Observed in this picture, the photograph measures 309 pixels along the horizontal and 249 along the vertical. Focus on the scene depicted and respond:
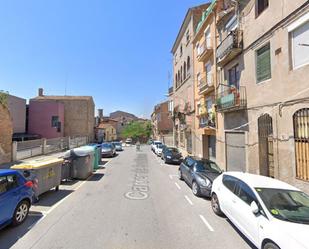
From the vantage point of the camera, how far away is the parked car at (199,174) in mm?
9781

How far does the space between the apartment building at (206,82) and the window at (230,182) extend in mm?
10779

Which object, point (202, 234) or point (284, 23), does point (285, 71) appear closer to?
point (284, 23)

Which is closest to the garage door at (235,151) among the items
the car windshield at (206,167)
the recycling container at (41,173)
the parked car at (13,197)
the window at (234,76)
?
the car windshield at (206,167)

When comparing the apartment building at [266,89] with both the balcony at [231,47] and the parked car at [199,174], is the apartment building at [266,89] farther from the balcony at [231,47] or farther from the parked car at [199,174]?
the parked car at [199,174]

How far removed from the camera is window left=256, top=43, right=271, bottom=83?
10962 millimetres

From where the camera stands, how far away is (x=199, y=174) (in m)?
10.6

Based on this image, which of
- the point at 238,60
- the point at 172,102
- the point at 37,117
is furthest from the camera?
the point at 37,117

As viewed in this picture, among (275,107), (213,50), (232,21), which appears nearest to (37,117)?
(213,50)

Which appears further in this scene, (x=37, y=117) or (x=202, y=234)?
(x=37, y=117)

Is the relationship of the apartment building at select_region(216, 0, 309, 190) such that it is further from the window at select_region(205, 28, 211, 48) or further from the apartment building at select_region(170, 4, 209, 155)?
the apartment building at select_region(170, 4, 209, 155)

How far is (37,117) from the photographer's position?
136 feet

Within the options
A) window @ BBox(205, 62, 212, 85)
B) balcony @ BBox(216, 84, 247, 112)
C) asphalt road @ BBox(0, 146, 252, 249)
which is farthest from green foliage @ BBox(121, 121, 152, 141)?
asphalt road @ BBox(0, 146, 252, 249)

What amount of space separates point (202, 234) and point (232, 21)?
1323cm

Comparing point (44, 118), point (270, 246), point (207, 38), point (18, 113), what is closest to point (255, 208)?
point (270, 246)
